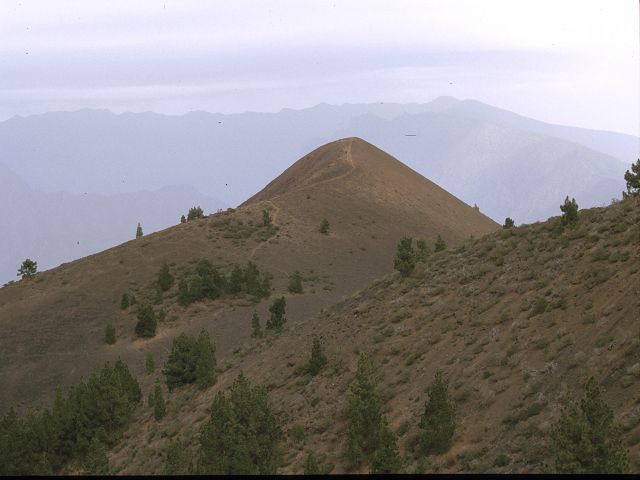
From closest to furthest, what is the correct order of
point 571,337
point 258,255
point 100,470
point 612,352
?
point 612,352
point 571,337
point 100,470
point 258,255

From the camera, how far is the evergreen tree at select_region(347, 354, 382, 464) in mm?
18891

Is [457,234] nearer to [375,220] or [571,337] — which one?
[375,220]

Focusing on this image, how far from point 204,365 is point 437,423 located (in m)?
16.7

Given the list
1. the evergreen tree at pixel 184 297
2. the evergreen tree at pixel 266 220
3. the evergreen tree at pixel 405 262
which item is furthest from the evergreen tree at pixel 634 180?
the evergreen tree at pixel 266 220

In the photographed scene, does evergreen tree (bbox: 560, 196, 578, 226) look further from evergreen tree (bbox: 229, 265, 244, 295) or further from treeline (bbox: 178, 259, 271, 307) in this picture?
evergreen tree (bbox: 229, 265, 244, 295)

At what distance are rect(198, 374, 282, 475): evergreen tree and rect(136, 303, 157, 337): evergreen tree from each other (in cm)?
2779

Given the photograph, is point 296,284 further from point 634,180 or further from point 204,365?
point 634,180

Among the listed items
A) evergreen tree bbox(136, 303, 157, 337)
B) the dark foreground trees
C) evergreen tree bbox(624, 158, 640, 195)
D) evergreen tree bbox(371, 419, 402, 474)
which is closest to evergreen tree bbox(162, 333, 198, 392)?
the dark foreground trees

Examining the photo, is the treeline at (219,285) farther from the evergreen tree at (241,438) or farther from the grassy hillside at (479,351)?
the evergreen tree at (241,438)

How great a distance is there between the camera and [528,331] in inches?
856

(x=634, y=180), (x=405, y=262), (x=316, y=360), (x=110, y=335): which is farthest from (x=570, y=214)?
(x=110, y=335)

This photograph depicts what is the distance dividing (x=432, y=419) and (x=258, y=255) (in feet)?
153

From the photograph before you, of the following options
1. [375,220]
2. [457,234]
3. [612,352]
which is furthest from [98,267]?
[612,352]

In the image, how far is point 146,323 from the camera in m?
49.3
